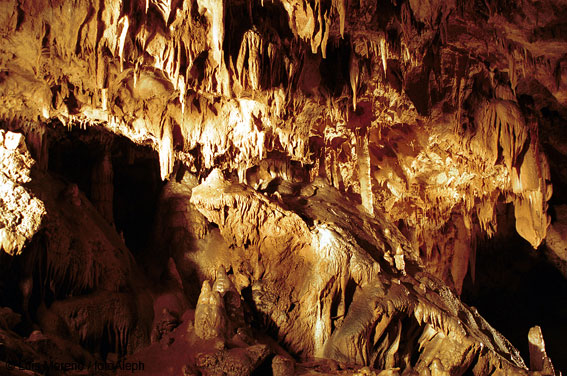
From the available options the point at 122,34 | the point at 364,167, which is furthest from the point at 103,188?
the point at 364,167

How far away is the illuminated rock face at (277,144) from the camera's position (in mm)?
5648

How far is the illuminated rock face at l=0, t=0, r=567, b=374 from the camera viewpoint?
5648 mm

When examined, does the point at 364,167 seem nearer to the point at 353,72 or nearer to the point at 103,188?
the point at 353,72

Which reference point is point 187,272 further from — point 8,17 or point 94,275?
point 8,17

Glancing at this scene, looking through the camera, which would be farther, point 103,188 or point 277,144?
point 103,188

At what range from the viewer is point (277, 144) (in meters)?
8.82

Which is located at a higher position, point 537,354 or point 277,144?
point 277,144

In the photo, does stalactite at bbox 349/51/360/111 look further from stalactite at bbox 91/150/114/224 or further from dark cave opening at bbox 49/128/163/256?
stalactite at bbox 91/150/114/224

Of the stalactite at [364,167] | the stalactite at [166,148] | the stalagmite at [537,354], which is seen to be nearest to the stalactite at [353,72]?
the stalactite at [364,167]

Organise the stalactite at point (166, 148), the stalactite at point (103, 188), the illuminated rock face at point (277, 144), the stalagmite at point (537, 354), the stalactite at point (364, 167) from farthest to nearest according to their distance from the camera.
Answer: the stalactite at point (364, 167) < the stalactite at point (103, 188) < the stalagmite at point (537, 354) < the stalactite at point (166, 148) < the illuminated rock face at point (277, 144)

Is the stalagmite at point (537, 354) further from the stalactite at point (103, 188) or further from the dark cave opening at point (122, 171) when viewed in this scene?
the stalactite at point (103, 188)

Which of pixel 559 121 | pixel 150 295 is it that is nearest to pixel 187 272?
pixel 150 295

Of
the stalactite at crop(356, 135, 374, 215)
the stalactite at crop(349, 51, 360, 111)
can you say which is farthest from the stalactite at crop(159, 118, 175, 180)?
the stalactite at crop(356, 135, 374, 215)

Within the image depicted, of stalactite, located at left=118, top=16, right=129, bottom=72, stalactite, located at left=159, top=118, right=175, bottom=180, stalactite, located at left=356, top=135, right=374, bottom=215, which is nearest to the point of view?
stalactite, located at left=118, top=16, right=129, bottom=72
